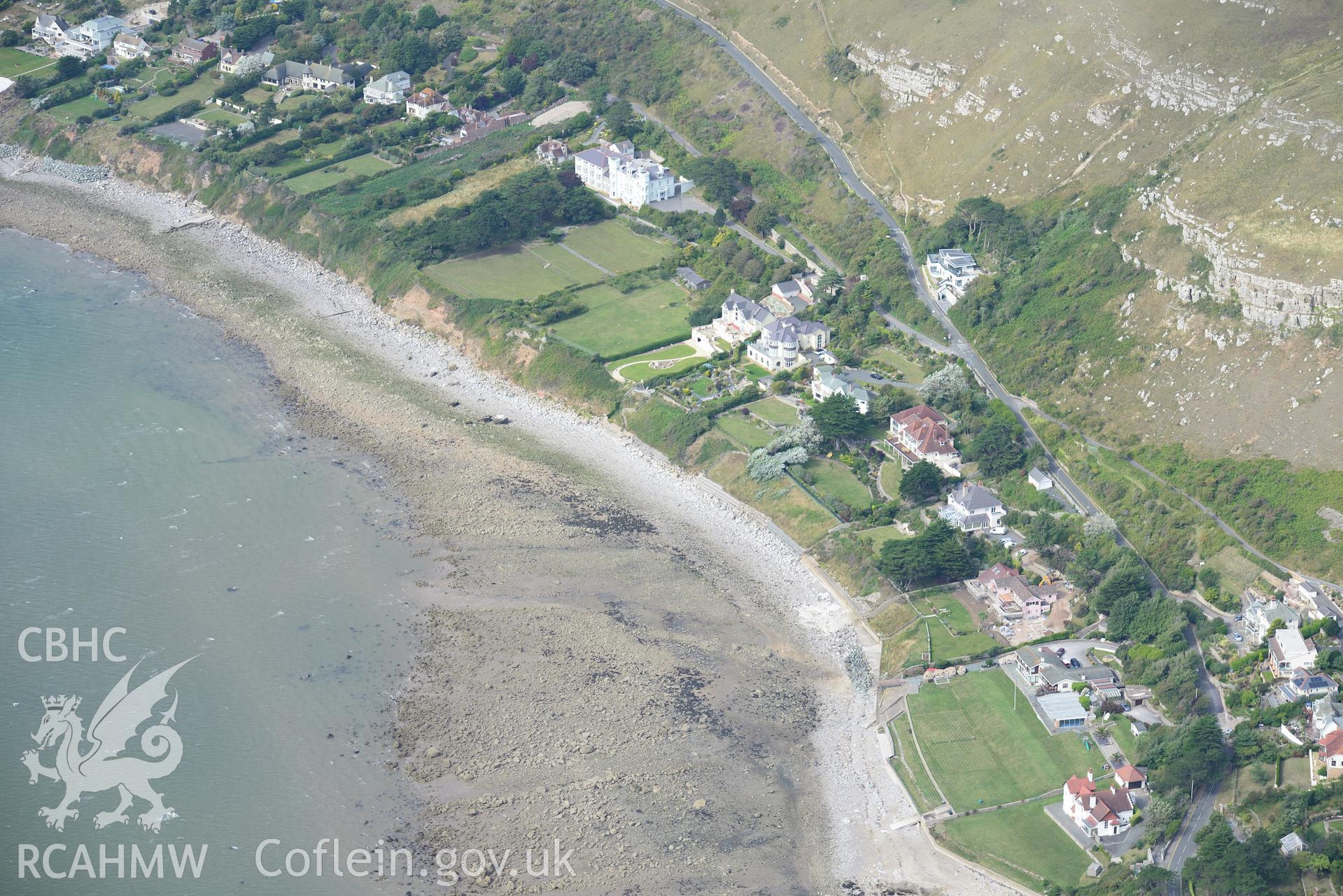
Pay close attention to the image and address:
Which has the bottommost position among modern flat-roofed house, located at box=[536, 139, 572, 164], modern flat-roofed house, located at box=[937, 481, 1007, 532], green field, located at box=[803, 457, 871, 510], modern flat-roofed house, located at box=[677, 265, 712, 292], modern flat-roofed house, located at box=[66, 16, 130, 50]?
modern flat-roofed house, located at box=[66, 16, 130, 50]

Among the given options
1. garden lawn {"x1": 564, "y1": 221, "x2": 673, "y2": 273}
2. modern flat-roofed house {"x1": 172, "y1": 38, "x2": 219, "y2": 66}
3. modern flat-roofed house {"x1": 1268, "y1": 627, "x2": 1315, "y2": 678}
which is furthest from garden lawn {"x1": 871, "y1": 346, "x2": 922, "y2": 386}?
modern flat-roofed house {"x1": 172, "y1": 38, "x2": 219, "y2": 66}

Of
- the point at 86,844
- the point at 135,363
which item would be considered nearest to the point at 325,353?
the point at 135,363

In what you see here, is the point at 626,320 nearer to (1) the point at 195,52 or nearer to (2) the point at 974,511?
(2) the point at 974,511

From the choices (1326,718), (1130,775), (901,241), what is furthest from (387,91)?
(1326,718)

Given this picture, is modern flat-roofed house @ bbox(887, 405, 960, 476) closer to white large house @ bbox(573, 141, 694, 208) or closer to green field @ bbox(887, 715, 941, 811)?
green field @ bbox(887, 715, 941, 811)

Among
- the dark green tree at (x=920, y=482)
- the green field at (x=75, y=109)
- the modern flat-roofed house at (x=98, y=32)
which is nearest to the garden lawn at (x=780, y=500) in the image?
the dark green tree at (x=920, y=482)

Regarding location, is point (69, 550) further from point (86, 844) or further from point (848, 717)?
point (848, 717)
